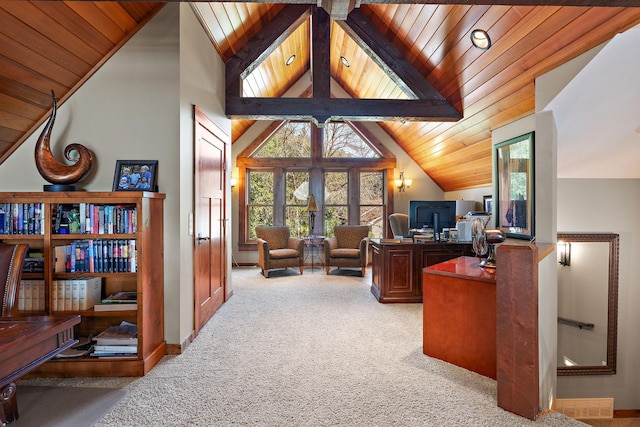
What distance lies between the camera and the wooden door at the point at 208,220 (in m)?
3.11

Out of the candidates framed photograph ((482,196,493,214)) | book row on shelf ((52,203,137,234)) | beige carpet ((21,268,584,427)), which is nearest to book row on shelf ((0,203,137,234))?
book row on shelf ((52,203,137,234))

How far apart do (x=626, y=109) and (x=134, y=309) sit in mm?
4318

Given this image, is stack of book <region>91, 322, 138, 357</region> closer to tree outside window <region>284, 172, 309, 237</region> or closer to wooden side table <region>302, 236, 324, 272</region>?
wooden side table <region>302, 236, 324, 272</region>

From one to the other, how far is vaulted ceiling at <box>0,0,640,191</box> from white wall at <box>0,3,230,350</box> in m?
0.10

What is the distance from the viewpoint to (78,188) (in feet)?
8.38

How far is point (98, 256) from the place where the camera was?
244 centimetres

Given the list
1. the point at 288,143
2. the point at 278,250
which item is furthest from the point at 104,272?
the point at 288,143

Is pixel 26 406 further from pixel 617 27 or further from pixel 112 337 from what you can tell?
pixel 617 27

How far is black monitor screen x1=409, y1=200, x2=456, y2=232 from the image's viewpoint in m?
4.73

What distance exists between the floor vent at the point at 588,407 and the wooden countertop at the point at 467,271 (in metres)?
1.84

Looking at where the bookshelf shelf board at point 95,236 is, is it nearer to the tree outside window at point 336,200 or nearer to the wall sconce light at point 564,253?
the wall sconce light at point 564,253

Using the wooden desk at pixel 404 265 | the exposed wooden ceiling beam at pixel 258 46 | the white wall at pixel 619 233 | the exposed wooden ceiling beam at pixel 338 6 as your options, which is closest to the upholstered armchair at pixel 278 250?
the wooden desk at pixel 404 265

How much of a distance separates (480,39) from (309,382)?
11.3 ft

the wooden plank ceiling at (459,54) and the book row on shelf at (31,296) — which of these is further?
the wooden plank ceiling at (459,54)
